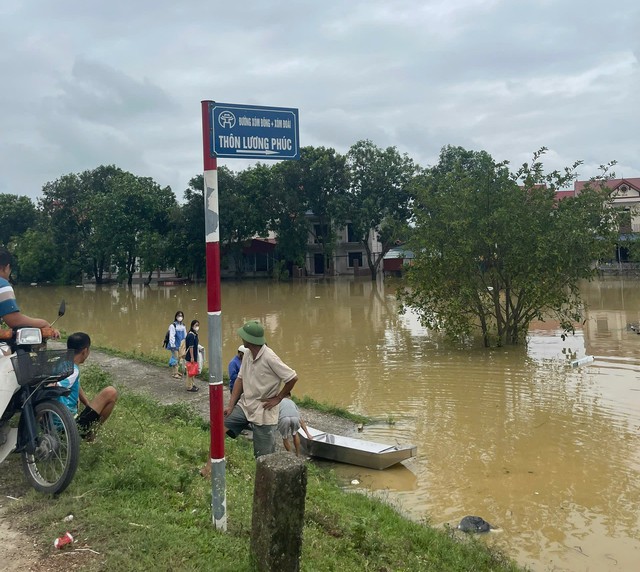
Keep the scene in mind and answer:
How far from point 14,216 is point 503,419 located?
2477 inches

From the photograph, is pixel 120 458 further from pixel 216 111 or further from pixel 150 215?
pixel 150 215

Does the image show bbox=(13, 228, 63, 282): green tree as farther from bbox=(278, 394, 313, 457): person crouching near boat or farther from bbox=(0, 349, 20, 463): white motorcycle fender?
bbox=(0, 349, 20, 463): white motorcycle fender

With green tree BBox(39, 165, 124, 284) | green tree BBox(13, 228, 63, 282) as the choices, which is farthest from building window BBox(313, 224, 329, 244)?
green tree BBox(13, 228, 63, 282)

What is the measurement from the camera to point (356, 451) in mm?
7379

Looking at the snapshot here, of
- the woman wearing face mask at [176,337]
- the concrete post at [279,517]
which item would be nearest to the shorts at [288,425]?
the concrete post at [279,517]

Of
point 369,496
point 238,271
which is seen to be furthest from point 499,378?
point 238,271

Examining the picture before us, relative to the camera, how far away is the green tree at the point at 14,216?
200 feet

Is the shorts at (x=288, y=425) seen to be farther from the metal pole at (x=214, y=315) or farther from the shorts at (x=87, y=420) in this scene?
the metal pole at (x=214, y=315)

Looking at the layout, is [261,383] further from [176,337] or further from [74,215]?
[74,215]

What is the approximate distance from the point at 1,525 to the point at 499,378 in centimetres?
1078

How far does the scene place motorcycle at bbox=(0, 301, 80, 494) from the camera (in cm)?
420

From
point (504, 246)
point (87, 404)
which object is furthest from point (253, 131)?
point (504, 246)

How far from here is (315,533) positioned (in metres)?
4.14

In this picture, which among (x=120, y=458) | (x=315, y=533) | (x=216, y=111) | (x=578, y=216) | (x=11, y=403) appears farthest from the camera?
(x=578, y=216)
